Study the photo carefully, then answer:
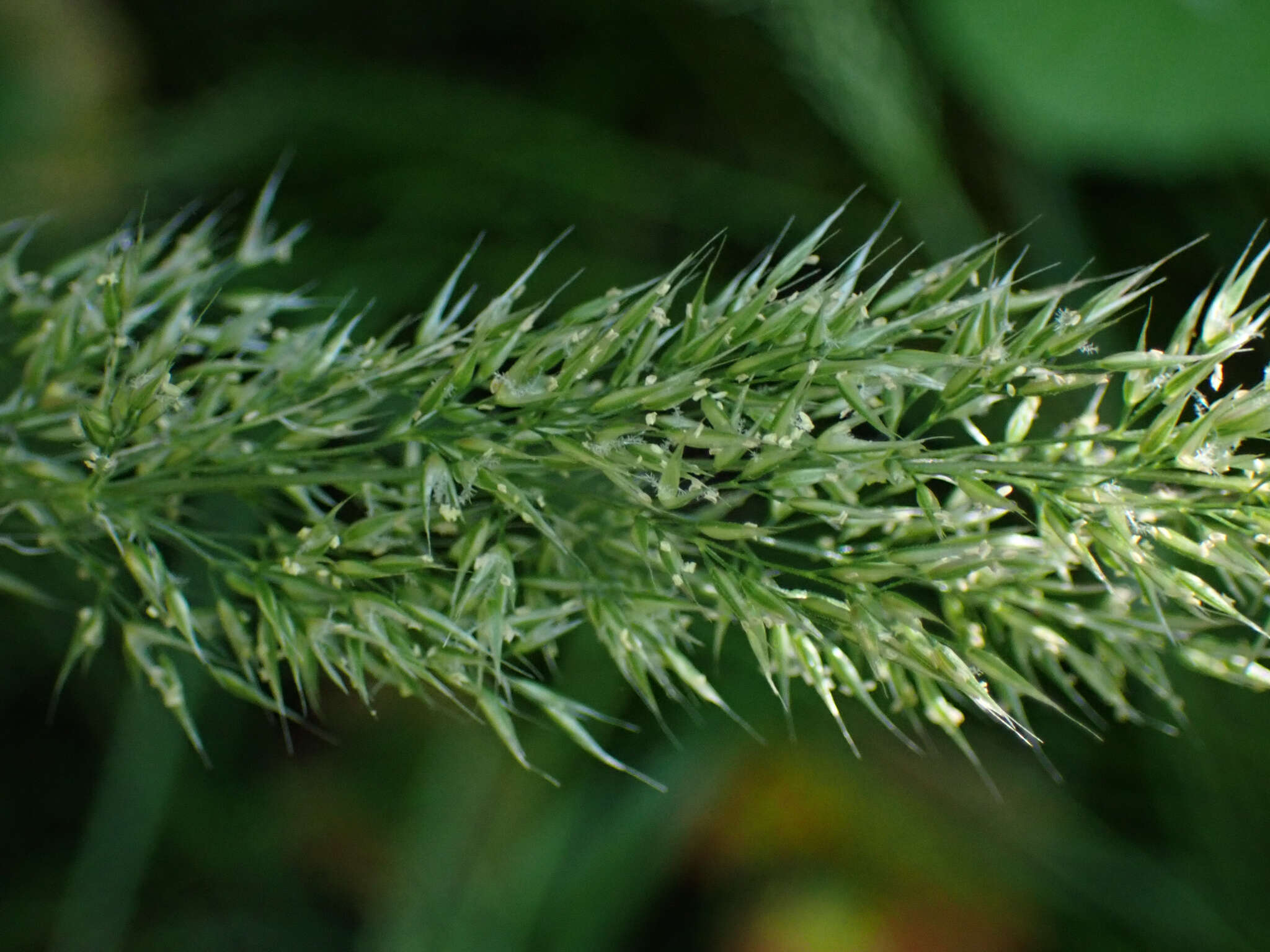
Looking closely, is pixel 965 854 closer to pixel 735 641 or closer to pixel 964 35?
pixel 735 641

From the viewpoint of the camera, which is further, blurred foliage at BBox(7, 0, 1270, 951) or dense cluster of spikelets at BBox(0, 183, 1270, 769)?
blurred foliage at BBox(7, 0, 1270, 951)

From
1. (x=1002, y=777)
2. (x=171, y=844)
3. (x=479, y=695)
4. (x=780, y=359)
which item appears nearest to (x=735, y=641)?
(x=1002, y=777)

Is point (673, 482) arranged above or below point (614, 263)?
below

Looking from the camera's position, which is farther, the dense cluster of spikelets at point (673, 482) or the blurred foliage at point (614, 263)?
the blurred foliage at point (614, 263)

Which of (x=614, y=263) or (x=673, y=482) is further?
(x=614, y=263)
